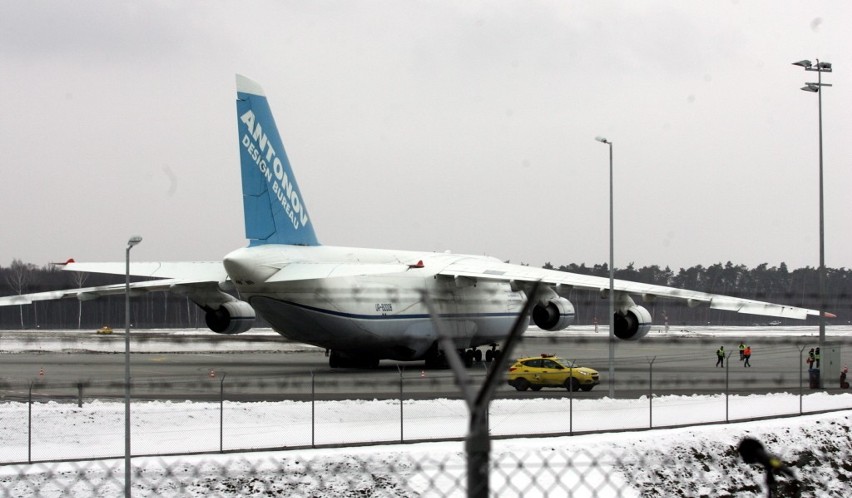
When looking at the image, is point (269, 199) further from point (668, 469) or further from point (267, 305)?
point (668, 469)

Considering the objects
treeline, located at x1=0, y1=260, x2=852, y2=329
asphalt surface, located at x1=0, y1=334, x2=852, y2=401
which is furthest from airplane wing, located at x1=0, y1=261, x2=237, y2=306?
asphalt surface, located at x1=0, y1=334, x2=852, y2=401

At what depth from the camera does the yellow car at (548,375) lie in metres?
32.2

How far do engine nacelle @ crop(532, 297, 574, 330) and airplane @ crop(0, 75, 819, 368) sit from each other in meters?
0.03

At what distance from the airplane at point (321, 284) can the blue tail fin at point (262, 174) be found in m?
0.03

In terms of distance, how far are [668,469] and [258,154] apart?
1610 centimetres

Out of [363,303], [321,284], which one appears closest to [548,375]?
[363,303]

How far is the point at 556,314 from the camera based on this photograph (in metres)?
26.9

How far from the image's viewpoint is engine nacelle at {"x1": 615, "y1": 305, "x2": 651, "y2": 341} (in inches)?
891

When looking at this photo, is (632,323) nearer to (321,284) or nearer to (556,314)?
(556,314)

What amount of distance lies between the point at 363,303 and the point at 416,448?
1547 cm

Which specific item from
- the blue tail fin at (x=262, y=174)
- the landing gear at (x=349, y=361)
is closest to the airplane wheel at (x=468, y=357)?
the landing gear at (x=349, y=361)

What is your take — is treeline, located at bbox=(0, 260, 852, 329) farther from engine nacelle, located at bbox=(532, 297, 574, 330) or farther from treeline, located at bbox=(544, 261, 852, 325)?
engine nacelle, located at bbox=(532, 297, 574, 330)

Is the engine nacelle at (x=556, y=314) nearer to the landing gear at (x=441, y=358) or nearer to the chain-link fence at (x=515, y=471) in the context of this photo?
the chain-link fence at (x=515, y=471)

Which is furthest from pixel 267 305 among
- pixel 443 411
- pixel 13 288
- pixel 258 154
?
pixel 13 288
